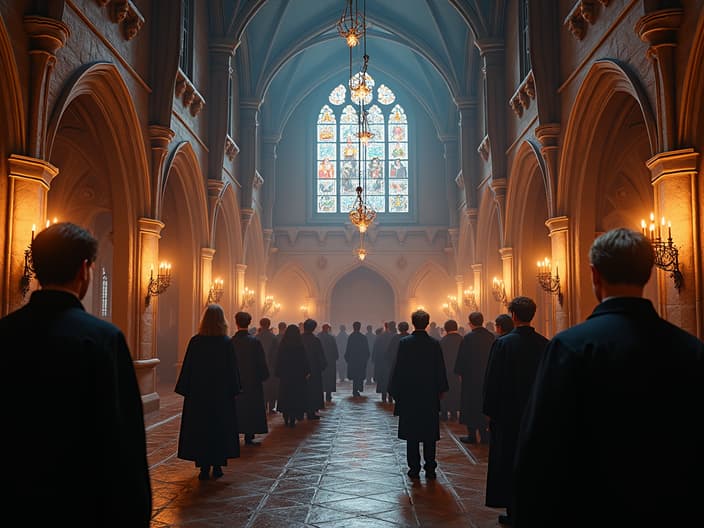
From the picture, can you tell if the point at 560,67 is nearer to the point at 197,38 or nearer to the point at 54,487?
the point at 197,38

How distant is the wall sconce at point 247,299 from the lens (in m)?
19.9

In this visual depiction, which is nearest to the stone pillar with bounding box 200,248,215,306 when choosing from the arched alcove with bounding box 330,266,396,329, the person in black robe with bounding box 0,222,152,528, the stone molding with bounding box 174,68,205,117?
the stone molding with bounding box 174,68,205,117

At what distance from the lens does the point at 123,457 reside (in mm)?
2369

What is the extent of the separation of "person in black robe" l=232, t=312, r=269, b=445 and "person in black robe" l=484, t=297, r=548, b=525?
4159 millimetres

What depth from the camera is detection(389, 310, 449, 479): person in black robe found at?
24.0 feet

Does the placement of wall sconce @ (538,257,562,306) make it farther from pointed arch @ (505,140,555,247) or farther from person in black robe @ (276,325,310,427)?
person in black robe @ (276,325,310,427)

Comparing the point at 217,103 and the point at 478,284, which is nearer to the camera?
the point at 217,103

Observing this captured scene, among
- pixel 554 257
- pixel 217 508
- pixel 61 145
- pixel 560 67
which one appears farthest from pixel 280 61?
pixel 217 508

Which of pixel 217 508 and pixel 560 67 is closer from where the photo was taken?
pixel 217 508

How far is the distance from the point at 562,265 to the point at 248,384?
5.64 metres

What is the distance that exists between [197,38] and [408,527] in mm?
12470

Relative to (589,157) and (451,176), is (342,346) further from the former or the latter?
(589,157)

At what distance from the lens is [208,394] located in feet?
23.1

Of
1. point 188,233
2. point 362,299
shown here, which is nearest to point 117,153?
point 188,233
